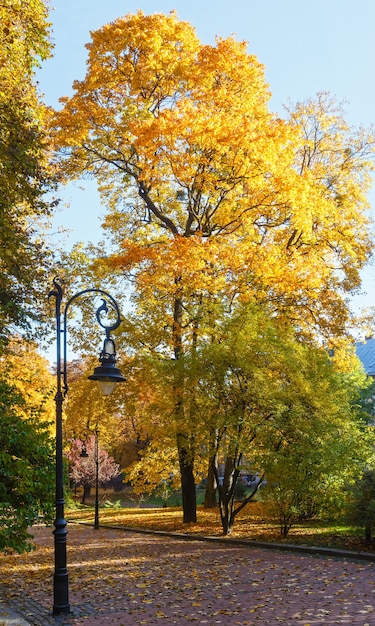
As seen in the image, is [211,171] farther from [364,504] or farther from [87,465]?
[87,465]

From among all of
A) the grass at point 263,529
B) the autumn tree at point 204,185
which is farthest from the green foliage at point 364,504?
the autumn tree at point 204,185

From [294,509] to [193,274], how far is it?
23.4 ft

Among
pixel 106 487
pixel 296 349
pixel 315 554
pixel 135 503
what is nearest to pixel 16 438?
pixel 315 554

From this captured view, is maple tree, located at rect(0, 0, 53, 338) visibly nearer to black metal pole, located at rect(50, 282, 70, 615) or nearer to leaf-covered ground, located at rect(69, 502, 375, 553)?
black metal pole, located at rect(50, 282, 70, 615)

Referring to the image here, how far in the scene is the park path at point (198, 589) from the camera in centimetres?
822

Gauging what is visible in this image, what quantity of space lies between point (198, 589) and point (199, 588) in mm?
74

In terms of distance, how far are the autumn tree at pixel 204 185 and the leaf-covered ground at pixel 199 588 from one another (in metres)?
4.77

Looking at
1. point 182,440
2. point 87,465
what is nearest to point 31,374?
point 182,440

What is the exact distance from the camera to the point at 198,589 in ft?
32.9

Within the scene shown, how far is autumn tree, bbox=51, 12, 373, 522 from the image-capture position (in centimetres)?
1781

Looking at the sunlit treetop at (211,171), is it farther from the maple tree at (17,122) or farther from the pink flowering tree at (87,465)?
the pink flowering tree at (87,465)

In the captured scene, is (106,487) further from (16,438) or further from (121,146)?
(16,438)

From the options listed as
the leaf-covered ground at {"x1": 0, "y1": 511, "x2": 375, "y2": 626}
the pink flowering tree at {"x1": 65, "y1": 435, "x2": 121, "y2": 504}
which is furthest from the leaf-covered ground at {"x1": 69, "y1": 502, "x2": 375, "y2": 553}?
the pink flowering tree at {"x1": 65, "y1": 435, "x2": 121, "y2": 504}

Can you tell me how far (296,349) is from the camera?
672 inches
